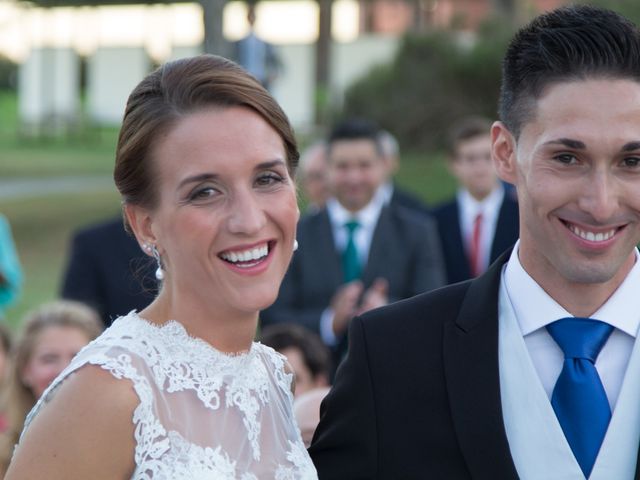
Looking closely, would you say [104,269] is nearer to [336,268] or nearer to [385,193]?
[336,268]

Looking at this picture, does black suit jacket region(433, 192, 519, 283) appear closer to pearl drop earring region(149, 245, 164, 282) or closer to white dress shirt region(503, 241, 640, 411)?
white dress shirt region(503, 241, 640, 411)

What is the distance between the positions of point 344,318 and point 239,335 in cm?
321

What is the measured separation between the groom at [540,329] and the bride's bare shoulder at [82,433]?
0.65 m

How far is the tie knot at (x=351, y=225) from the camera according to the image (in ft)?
23.5

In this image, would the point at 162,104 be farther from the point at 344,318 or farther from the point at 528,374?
the point at 344,318

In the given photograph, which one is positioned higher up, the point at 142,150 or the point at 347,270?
the point at 142,150

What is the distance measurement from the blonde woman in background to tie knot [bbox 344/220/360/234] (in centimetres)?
182

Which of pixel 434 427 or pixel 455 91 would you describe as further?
pixel 455 91

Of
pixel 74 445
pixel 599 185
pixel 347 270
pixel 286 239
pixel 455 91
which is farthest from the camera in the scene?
pixel 455 91

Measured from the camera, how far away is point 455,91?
826 inches

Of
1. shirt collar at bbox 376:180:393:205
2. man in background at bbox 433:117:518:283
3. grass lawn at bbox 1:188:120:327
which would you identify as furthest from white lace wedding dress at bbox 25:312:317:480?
grass lawn at bbox 1:188:120:327

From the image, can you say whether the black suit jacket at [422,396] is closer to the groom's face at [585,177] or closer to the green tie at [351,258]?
the groom's face at [585,177]

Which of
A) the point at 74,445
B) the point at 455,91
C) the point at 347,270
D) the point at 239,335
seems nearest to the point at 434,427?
the point at 239,335

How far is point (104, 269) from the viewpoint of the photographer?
6.84 m
